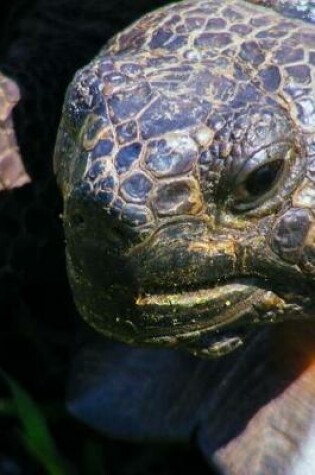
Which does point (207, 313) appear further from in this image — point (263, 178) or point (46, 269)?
point (46, 269)

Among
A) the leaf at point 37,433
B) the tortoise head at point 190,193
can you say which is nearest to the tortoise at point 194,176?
the tortoise head at point 190,193

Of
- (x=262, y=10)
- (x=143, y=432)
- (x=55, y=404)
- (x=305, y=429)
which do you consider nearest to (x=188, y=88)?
(x=262, y=10)

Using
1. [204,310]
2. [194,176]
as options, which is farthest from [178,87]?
[204,310]

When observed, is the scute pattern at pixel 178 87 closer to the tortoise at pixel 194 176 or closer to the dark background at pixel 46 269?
the tortoise at pixel 194 176

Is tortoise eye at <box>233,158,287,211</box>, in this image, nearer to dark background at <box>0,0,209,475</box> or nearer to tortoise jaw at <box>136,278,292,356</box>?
tortoise jaw at <box>136,278,292,356</box>

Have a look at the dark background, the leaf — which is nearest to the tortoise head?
the leaf
